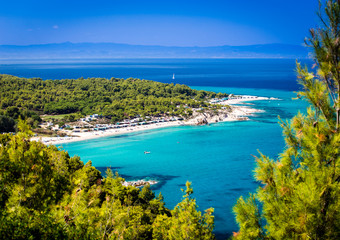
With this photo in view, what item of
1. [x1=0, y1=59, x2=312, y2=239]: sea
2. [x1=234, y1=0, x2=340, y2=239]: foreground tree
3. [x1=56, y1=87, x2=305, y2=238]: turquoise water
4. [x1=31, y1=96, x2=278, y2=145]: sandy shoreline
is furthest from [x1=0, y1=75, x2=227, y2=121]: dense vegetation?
[x1=234, y1=0, x2=340, y2=239]: foreground tree

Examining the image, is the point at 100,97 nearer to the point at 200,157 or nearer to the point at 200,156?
the point at 200,156

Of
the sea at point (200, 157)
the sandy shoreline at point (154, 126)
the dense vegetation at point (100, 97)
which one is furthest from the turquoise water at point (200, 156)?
the dense vegetation at point (100, 97)

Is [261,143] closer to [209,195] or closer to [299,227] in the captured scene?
[209,195]

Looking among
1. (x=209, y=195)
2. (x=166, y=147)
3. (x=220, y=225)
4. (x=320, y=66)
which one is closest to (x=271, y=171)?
(x=320, y=66)

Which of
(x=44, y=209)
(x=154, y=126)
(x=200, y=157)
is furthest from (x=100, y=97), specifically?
(x=44, y=209)

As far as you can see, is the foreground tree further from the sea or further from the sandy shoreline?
the sandy shoreline

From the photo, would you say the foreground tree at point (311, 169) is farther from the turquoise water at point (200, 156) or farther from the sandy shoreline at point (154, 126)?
the sandy shoreline at point (154, 126)
